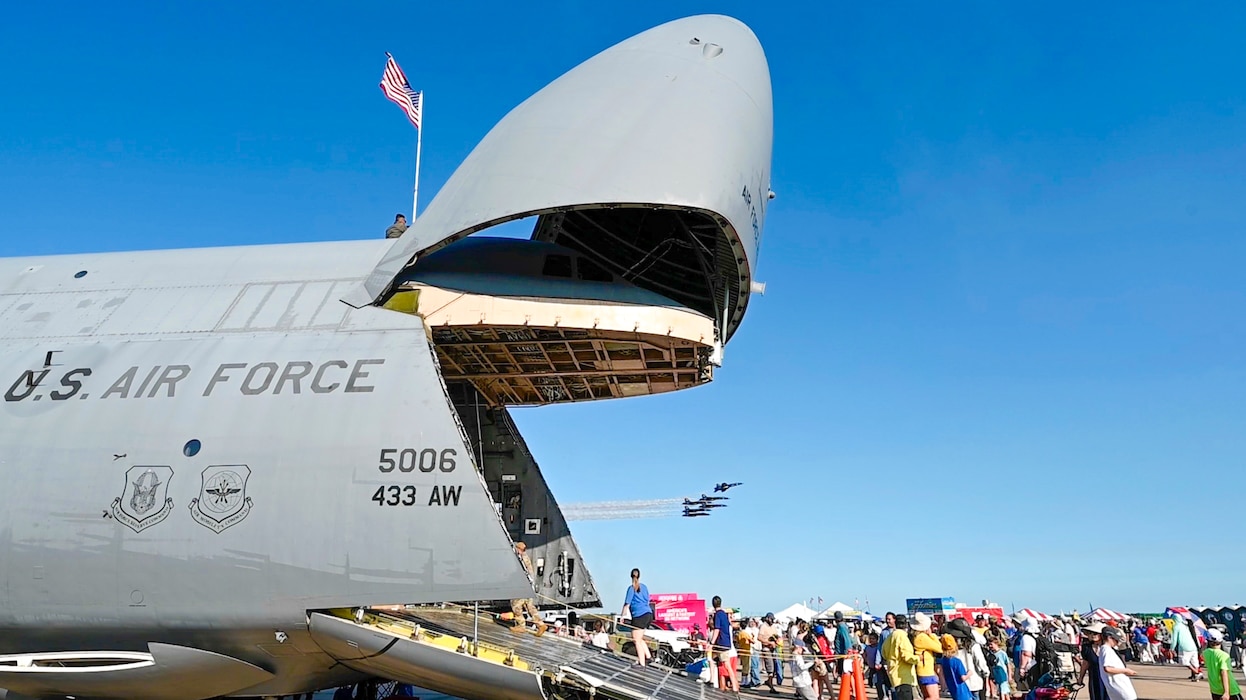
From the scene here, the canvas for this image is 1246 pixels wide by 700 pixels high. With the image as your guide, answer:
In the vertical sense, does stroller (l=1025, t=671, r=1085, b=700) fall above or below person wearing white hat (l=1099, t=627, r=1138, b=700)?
below

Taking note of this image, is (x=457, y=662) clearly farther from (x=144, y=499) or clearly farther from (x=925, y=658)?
(x=925, y=658)

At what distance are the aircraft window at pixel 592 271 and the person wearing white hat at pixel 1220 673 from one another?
29.9 ft

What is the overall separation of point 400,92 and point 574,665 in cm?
1176

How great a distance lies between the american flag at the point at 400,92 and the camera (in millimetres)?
16094

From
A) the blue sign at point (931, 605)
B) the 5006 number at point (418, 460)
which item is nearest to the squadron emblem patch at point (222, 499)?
the 5006 number at point (418, 460)

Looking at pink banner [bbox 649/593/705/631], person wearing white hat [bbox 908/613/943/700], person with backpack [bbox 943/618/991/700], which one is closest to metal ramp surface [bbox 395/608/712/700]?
person wearing white hat [bbox 908/613/943/700]

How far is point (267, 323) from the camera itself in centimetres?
982

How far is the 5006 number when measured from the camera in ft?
27.5

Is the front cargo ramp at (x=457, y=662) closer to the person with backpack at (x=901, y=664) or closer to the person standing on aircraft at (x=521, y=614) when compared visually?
the person standing on aircraft at (x=521, y=614)

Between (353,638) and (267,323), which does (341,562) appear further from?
(267,323)

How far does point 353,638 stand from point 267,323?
3874 mm

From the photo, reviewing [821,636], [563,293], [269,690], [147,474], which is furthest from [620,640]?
[147,474]

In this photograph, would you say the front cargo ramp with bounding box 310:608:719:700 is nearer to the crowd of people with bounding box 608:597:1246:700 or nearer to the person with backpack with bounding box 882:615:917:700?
the person with backpack with bounding box 882:615:917:700

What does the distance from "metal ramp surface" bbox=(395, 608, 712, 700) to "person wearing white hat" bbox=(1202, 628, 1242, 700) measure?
6234mm
